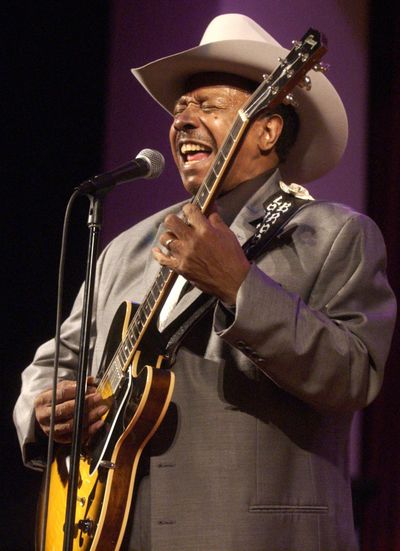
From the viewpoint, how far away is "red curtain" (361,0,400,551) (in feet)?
13.3

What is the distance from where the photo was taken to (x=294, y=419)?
230cm

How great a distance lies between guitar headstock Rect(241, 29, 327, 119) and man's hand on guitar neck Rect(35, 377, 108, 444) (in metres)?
0.91

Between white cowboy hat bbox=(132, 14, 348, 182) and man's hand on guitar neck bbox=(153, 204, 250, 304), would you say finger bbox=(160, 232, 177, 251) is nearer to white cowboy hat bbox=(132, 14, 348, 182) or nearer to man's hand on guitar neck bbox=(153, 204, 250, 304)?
man's hand on guitar neck bbox=(153, 204, 250, 304)

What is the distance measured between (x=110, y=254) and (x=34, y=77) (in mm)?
1779

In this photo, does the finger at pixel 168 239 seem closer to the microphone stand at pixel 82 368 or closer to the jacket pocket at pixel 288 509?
the microphone stand at pixel 82 368

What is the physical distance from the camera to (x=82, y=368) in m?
2.12

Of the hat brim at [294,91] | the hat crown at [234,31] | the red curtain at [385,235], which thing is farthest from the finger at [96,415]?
the red curtain at [385,235]

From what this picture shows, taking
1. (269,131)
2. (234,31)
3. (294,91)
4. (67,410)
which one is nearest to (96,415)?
(67,410)

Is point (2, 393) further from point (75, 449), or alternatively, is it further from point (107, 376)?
point (75, 449)

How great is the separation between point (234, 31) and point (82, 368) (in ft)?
4.53

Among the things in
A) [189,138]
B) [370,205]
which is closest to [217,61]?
[189,138]

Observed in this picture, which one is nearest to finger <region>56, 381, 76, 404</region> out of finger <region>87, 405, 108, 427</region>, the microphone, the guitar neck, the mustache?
finger <region>87, 405, 108, 427</region>

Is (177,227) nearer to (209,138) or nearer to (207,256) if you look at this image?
(207,256)

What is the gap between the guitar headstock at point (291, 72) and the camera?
6.98ft
